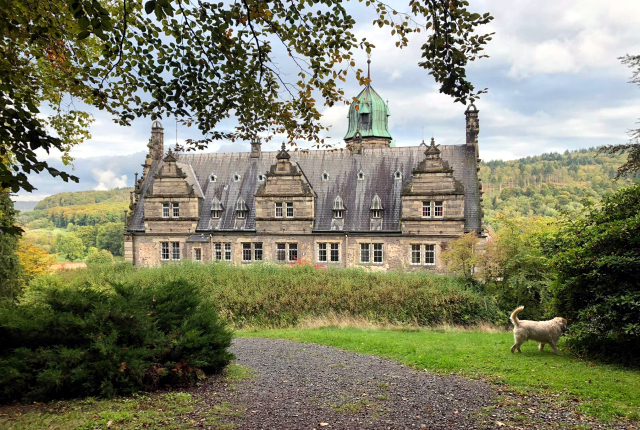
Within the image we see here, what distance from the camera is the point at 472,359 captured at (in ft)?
29.3

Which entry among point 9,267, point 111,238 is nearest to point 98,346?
point 9,267

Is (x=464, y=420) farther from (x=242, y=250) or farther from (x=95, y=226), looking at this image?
(x=95, y=226)

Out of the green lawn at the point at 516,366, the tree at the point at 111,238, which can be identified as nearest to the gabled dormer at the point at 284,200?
the green lawn at the point at 516,366

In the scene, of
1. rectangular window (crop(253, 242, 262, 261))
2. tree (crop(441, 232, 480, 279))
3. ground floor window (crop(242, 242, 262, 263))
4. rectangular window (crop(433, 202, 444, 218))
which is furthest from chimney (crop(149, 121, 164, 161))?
tree (crop(441, 232, 480, 279))

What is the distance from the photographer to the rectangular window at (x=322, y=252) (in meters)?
28.4

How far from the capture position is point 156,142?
108 feet

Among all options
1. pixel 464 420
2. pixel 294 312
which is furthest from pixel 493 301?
pixel 464 420

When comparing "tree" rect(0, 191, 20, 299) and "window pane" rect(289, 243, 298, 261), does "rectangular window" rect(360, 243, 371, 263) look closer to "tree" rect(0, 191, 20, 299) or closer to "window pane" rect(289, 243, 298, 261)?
"window pane" rect(289, 243, 298, 261)

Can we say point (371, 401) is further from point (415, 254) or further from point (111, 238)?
point (111, 238)

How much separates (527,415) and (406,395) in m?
1.72

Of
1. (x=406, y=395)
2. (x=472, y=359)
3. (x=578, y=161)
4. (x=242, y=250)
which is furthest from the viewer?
(x=578, y=161)

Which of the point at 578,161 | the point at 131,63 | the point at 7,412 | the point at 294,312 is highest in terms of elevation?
the point at 578,161

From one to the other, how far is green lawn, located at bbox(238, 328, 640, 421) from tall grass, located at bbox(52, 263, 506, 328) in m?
3.30

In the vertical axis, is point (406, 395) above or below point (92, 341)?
below
